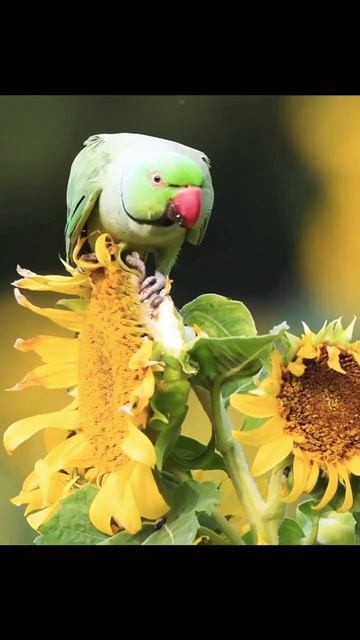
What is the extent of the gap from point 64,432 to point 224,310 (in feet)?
0.70

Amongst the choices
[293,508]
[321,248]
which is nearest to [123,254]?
[321,248]

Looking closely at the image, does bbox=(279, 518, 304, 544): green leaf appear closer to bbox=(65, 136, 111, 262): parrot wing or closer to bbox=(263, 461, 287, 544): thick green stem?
bbox=(263, 461, 287, 544): thick green stem

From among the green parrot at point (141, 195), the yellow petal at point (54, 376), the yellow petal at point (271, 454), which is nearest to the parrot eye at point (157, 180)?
the green parrot at point (141, 195)

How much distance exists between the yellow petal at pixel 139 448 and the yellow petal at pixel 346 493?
18cm

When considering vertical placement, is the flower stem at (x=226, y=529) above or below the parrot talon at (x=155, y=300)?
below

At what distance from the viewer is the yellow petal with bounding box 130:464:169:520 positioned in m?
0.78

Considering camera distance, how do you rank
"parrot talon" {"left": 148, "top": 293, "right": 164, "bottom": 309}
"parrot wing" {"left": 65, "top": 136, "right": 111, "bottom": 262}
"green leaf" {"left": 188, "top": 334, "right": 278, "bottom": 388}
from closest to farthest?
1. "green leaf" {"left": 188, "top": 334, "right": 278, "bottom": 388}
2. "parrot talon" {"left": 148, "top": 293, "right": 164, "bottom": 309}
3. "parrot wing" {"left": 65, "top": 136, "right": 111, "bottom": 262}

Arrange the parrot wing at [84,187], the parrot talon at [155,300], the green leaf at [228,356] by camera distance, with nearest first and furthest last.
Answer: the green leaf at [228,356] → the parrot talon at [155,300] → the parrot wing at [84,187]

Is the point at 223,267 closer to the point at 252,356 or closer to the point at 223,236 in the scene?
the point at 223,236

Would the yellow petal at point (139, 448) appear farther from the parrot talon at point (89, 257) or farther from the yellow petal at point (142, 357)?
the parrot talon at point (89, 257)

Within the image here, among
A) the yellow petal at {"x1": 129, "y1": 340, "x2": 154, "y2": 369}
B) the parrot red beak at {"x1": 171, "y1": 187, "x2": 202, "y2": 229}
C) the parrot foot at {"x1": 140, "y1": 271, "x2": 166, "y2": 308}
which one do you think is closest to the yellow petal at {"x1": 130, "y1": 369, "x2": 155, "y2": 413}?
the yellow petal at {"x1": 129, "y1": 340, "x2": 154, "y2": 369}

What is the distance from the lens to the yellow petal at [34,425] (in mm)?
866

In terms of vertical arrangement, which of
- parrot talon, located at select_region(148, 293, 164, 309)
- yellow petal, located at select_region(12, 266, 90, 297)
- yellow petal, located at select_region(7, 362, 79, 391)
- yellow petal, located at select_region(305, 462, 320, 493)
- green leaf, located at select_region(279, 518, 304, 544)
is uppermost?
yellow petal, located at select_region(12, 266, 90, 297)

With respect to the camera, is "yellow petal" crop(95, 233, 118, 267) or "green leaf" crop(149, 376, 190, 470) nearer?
"green leaf" crop(149, 376, 190, 470)
